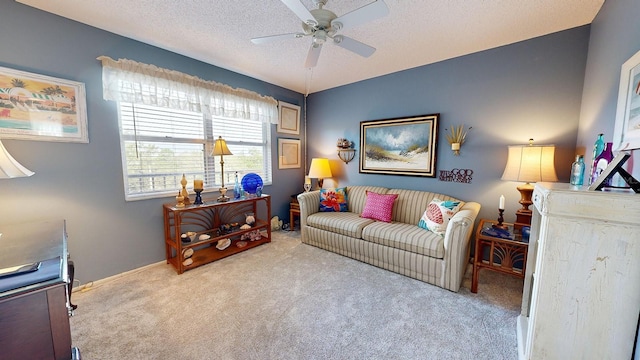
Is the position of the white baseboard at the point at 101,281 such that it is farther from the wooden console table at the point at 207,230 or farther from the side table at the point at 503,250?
the side table at the point at 503,250

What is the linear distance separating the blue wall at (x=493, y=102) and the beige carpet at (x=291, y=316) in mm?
1132

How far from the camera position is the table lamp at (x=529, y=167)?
6.53 feet

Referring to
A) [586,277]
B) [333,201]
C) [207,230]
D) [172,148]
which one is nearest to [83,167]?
[172,148]

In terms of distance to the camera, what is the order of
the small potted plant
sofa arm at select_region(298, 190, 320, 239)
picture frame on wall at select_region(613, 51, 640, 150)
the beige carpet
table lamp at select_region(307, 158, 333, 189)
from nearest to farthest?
picture frame on wall at select_region(613, 51, 640, 150), the beige carpet, the small potted plant, sofa arm at select_region(298, 190, 320, 239), table lamp at select_region(307, 158, 333, 189)

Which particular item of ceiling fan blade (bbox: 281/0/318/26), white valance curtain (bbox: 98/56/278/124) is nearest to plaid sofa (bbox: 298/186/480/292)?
white valance curtain (bbox: 98/56/278/124)

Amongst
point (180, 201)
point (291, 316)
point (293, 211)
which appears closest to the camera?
point (291, 316)

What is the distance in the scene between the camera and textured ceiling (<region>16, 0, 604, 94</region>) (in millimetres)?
1808

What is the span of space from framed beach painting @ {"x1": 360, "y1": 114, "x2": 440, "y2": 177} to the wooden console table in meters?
1.72

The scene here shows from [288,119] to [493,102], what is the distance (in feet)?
9.44

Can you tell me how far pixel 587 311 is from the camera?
3.53 ft

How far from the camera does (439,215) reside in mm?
2471

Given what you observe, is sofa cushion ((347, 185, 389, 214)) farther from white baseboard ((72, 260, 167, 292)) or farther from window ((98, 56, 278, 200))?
white baseboard ((72, 260, 167, 292))

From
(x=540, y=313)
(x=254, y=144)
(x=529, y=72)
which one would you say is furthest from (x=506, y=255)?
(x=254, y=144)

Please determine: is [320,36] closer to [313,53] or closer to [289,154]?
[313,53]
